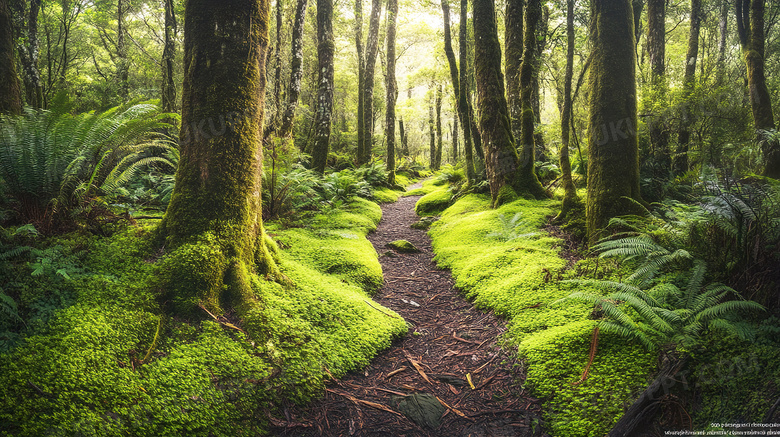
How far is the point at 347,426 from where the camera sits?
261cm

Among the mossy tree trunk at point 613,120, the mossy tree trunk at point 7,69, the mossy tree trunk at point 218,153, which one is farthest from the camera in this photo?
the mossy tree trunk at point 613,120

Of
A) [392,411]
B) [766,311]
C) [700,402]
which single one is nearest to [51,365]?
[392,411]

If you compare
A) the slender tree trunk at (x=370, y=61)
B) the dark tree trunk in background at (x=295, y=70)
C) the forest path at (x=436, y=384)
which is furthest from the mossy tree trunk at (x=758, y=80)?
the slender tree trunk at (x=370, y=61)

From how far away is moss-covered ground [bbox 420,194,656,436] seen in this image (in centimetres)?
242

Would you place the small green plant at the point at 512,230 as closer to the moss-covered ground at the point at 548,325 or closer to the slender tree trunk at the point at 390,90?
the moss-covered ground at the point at 548,325

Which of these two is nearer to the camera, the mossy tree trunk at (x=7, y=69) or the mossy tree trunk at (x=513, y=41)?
the mossy tree trunk at (x=7, y=69)

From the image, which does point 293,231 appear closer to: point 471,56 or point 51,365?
point 51,365

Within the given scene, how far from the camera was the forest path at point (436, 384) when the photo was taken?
102 inches

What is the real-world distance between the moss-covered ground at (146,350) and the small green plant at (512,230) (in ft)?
10.1

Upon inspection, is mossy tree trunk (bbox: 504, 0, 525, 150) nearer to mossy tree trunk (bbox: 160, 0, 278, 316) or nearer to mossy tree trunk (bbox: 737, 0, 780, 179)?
mossy tree trunk (bbox: 737, 0, 780, 179)

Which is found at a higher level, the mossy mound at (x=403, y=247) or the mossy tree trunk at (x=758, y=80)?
the mossy tree trunk at (x=758, y=80)

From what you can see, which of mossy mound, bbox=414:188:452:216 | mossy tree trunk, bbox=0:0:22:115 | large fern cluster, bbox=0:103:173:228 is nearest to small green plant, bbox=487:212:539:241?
mossy mound, bbox=414:188:452:216

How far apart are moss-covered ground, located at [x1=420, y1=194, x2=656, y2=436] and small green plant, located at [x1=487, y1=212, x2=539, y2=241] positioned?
2cm

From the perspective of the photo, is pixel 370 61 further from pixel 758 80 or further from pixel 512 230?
pixel 758 80
